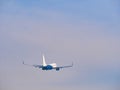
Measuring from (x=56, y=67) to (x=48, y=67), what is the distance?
3.80 meters

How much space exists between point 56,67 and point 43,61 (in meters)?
11.5

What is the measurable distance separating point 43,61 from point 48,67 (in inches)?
379

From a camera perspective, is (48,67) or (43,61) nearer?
(48,67)

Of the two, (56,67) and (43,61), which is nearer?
(56,67)

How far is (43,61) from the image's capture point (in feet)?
456

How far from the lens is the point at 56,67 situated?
5123 inches

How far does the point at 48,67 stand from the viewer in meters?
130
